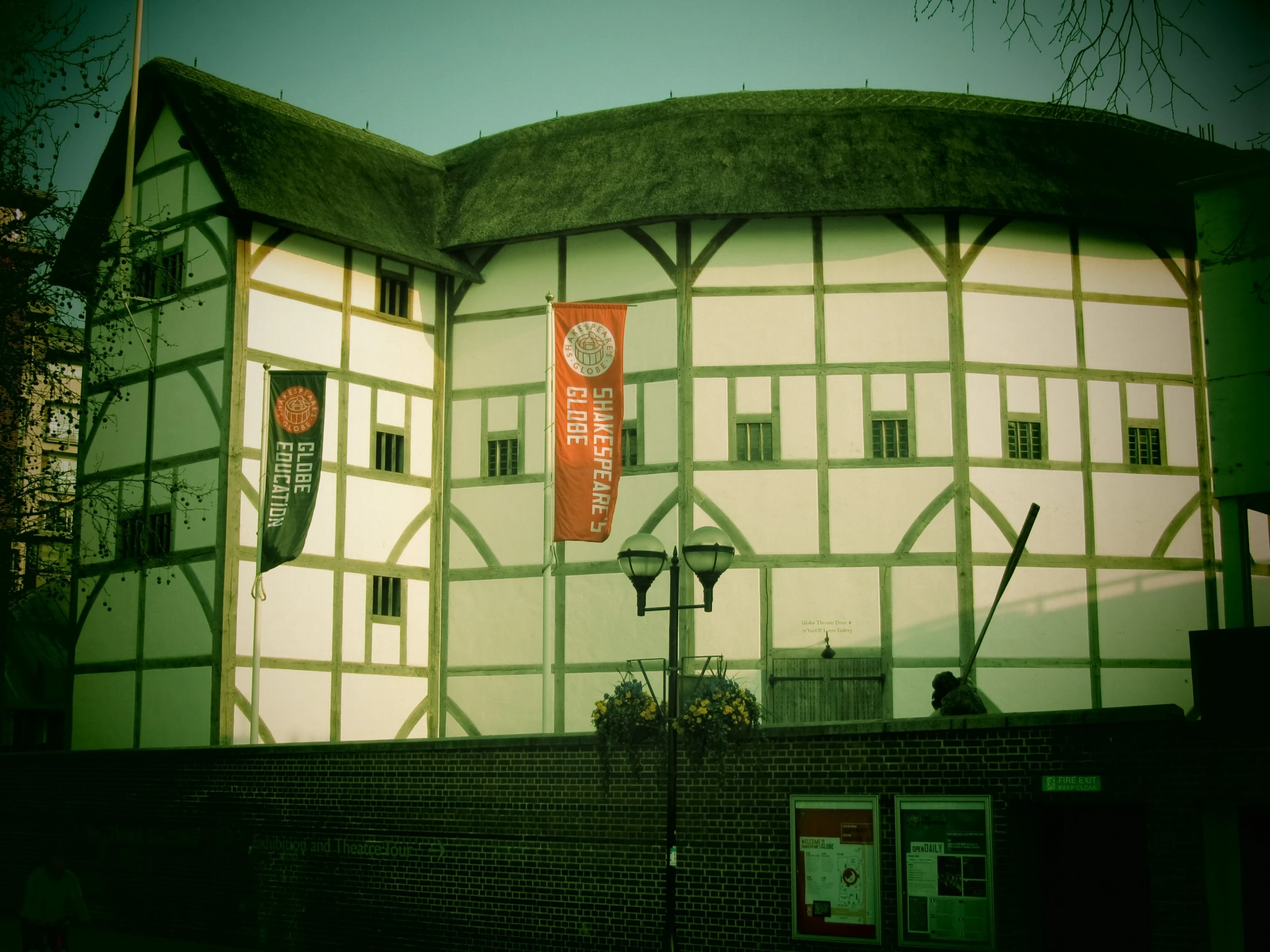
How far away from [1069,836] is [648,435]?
12698mm

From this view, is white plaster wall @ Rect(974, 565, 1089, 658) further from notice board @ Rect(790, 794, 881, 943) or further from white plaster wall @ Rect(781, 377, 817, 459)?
notice board @ Rect(790, 794, 881, 943)

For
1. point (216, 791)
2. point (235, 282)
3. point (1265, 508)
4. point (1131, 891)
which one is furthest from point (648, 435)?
point (1131, 891)

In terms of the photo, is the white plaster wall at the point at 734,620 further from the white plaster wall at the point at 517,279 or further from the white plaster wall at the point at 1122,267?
the white plaster wall at the point at 1122,267

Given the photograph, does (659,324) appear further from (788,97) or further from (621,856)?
(621,856)

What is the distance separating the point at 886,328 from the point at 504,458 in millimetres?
7331

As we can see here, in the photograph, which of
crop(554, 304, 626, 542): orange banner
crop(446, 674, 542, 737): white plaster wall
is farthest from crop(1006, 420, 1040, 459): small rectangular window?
crop(446, 674, 542, 737): white plaster wall

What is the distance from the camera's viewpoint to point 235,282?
2422 cm

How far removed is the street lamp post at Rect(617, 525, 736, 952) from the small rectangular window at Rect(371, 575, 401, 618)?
12017mm

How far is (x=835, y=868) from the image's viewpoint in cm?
1381

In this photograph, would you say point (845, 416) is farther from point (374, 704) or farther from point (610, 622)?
point (374, 704)

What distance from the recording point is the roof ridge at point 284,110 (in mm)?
26422

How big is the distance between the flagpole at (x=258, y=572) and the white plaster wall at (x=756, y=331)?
23.8ft

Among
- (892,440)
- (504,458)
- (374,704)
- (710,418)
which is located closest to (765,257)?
(710,418)

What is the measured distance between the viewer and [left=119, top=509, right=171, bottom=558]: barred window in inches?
975
